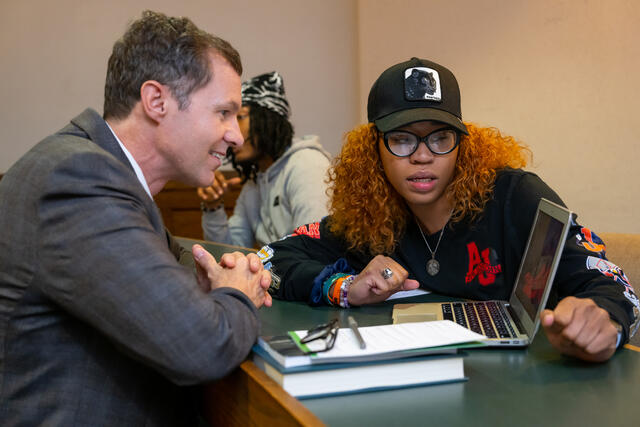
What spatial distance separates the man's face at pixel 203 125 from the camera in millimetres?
1227

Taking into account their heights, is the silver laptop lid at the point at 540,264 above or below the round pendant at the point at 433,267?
above

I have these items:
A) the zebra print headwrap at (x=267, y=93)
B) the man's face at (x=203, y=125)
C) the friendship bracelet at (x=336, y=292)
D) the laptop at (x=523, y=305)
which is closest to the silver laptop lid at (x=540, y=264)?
the laptop at (x=523, y=305)

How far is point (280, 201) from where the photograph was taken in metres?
2.99

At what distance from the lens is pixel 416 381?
87cm

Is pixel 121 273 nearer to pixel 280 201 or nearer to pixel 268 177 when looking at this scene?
pixel 280 201

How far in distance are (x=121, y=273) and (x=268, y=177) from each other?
2275 mm

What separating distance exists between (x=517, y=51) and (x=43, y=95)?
125 inches

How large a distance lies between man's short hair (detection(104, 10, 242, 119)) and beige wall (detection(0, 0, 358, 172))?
10.6ft

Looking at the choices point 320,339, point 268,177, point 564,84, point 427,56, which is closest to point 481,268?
point 320,339

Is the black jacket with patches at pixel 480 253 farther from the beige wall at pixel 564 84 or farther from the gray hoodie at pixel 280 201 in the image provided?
the beige wall at pixel 564 84

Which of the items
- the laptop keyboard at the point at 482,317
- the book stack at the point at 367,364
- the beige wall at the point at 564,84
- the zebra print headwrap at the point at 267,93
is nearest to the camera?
the book stack at the point at 367,364

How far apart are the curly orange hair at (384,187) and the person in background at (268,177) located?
40.8 inches

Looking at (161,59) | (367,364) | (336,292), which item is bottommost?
(336,292)

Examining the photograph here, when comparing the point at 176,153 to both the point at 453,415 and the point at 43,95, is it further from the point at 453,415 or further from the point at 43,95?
the point at 43,95
